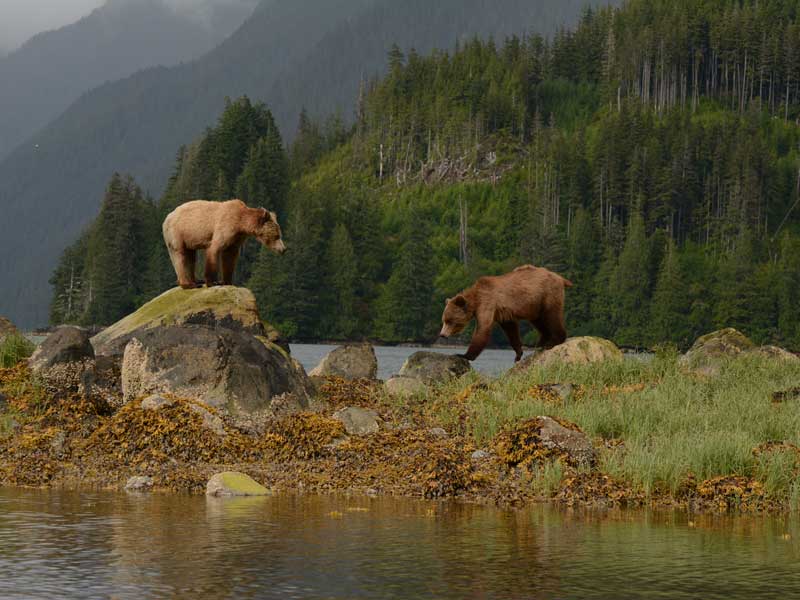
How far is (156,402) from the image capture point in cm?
1695

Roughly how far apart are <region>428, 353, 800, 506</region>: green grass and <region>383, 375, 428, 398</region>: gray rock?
2.51 feet

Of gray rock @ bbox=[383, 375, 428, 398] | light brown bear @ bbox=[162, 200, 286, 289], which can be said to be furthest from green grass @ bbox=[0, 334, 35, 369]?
gray rock @ bbox=[383, 375, 428, 398]

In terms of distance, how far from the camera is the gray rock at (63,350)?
1980cm

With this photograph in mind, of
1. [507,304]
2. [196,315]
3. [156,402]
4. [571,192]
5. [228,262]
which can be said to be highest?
[571,192]

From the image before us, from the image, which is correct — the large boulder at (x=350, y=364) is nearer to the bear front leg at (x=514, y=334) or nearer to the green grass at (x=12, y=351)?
the bear front leg at (x=514, y=334)

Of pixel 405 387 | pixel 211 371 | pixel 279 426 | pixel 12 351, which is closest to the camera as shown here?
pixel 279 426

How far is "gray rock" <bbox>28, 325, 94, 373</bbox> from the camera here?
1980 centimetres

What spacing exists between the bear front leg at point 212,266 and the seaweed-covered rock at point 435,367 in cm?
489

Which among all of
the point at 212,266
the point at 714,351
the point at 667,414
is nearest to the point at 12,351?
the point at 212,266

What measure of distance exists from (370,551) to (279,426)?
24.1 ft

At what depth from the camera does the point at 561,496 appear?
43.9 feet

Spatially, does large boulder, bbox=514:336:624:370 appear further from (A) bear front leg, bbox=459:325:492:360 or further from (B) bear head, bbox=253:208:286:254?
(B) bear head, bbox=253:208:286:254

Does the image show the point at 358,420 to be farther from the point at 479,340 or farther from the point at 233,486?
the point at 479,340

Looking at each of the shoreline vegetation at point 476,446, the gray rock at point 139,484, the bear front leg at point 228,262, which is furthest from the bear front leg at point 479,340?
the gray rock at point 139,484
